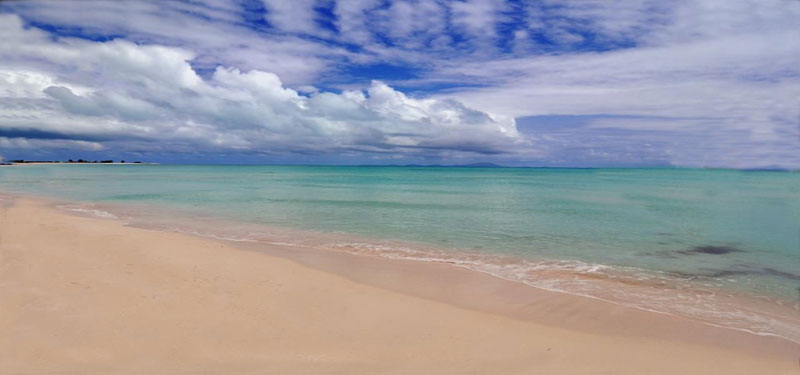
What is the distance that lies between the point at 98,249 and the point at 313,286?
6874 mm

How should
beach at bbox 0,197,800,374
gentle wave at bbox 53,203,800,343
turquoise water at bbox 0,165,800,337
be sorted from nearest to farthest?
beach at bbox 0,197,800,374 < gentle wave at bbox 53,203,800,343 < turquoise water at bbox 0,165,800,337

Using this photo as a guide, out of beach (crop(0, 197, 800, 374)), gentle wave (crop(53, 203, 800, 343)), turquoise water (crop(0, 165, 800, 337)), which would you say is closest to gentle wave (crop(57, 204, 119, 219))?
turquoise water (crop(0, 165, 800, 337))

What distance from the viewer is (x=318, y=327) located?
20.5 ft

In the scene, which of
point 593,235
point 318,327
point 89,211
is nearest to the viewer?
point 318,327

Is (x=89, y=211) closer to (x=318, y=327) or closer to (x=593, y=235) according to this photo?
(x=318, y=327)

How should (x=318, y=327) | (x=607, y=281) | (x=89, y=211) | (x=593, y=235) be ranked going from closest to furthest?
1. (x=318, y=327)
2. (x=607, y=281)
3. (x=593, y=235)
4. (x=89, y=211)

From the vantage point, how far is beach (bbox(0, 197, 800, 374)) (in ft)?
17.1

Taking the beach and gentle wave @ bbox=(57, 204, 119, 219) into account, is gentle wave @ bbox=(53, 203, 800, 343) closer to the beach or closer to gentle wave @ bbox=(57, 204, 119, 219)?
the beach

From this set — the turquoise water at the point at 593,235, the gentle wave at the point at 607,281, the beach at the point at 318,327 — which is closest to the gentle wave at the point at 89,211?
the turquoise water at the point at 593,235

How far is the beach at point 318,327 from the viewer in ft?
17.1

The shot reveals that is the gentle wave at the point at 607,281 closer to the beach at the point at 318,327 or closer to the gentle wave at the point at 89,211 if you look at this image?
the beach at the point at 318,327

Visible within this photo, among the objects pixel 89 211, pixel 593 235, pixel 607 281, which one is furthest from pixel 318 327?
pixel 89 211

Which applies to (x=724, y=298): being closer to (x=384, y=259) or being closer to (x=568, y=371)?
(x=568, y=371)

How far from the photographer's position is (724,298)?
27.9 feet
